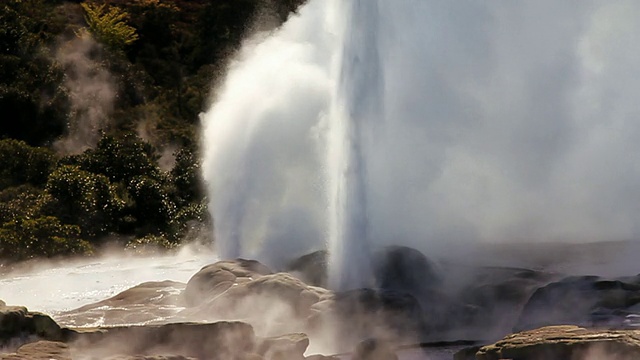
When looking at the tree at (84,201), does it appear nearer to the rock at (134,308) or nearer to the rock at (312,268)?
the rock at (134,308)

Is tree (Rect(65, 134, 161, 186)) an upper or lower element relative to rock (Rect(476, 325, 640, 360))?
upper

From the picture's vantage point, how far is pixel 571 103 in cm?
2603

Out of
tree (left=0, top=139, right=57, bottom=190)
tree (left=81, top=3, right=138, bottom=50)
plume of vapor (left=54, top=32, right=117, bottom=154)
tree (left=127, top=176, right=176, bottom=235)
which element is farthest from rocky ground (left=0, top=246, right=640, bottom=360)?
tree (left=81, top=3, right=138, bottom=50)

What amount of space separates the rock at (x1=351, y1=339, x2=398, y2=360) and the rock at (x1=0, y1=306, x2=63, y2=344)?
3556 millimetres

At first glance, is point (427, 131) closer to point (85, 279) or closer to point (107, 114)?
point (85, 279)

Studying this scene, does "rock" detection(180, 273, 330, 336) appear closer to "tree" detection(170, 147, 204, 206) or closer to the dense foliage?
the dense foliage

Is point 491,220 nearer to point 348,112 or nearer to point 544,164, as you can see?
point 544,164

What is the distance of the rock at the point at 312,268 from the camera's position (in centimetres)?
1631

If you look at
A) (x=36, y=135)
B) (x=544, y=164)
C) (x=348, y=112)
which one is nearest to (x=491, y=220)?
(x=544, y=164)

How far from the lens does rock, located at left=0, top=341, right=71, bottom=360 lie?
10.1 m

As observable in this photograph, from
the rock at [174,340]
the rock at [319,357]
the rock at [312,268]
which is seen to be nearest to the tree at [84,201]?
the rock at [312,268]

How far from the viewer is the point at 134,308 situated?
16109 mm

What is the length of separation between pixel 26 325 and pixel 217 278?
470 centimetres

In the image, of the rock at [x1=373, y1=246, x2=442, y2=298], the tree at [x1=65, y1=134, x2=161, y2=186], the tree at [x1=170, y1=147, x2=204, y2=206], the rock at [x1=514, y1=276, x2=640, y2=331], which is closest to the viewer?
the rock at [x1=514, y1=276, x2=640, y2=331]
